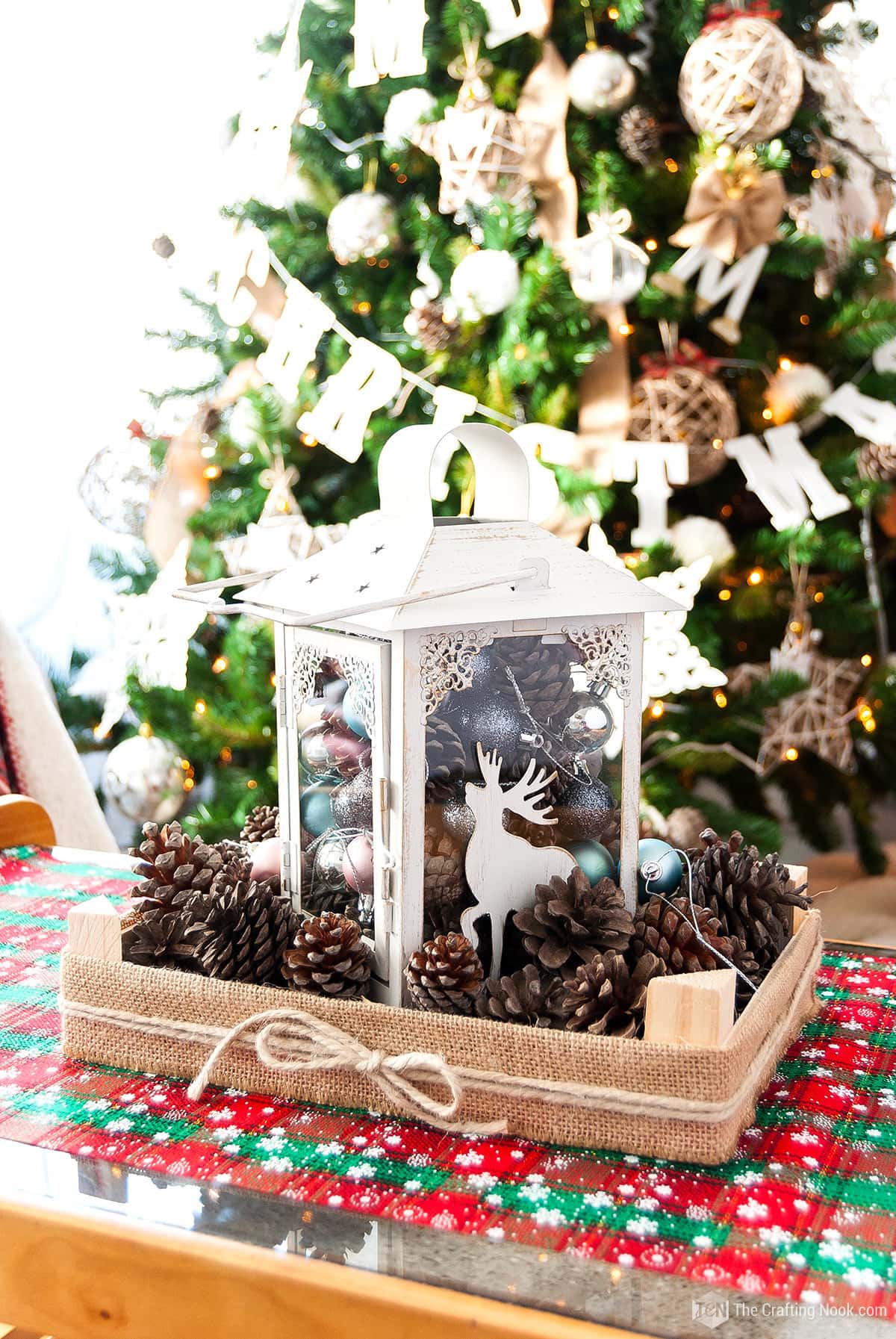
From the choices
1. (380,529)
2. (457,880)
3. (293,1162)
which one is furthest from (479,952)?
(380,529)

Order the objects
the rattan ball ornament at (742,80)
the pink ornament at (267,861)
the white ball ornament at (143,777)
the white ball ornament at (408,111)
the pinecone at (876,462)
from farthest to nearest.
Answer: the white ball ornament at (143,777) → the pinecone at (876,462) → the white ball ornament at (408,111) → the rattan ball ornament at (742,80) → the pink ornament at (267,861)

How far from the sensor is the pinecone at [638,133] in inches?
72.9

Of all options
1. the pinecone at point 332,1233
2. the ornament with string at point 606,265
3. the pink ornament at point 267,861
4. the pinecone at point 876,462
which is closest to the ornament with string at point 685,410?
the ornament with string at point 606,265

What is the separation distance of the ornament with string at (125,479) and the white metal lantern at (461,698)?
134 cm

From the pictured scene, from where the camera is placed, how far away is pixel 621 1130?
0.67 m

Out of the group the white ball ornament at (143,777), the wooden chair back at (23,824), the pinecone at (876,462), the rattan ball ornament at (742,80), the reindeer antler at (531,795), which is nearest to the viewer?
the reindeer antler at (531,795)

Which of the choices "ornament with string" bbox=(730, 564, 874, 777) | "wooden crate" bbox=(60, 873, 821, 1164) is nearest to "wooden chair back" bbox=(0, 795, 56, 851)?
"wooden crate" bbox=(60, 873, 821, 1164)

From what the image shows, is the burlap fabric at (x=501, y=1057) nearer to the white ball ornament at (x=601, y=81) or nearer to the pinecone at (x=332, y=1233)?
the pinecone at (x=332, y=1233)

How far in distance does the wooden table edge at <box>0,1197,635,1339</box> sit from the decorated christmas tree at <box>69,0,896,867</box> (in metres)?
1.07

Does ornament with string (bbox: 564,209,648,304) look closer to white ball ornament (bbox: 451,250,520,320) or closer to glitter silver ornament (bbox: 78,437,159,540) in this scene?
white ball ornament (bbox: 451,250,520,320)

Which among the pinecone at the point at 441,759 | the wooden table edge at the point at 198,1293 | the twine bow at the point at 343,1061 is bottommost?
the wooden table edge at the point at 198,1293

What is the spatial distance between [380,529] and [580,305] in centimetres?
112

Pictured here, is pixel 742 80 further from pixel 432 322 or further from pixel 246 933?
pixel 246 933

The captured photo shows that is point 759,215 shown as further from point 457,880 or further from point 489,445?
point 457,880
